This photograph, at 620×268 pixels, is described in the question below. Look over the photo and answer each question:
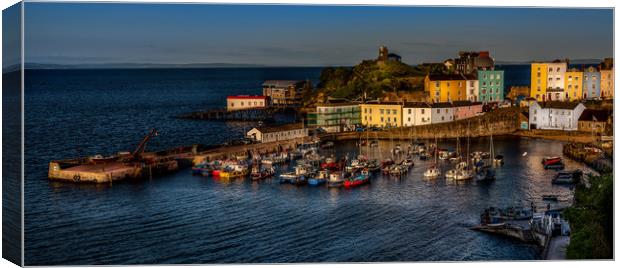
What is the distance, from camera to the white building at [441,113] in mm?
19688

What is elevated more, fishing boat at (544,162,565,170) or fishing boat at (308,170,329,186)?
fishing boat at (544,162,565,170)

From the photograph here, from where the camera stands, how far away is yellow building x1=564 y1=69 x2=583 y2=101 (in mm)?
18422

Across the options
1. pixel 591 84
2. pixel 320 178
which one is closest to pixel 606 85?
pixel 591 84

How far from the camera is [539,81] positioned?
19.7m

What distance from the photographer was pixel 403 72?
23828 millimetres

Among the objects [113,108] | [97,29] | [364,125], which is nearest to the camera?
[97,29]

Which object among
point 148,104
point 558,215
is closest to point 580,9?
point 558,215

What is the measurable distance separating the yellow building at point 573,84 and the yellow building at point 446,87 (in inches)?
105

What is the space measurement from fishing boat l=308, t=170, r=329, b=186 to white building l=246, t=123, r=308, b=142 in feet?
12.5

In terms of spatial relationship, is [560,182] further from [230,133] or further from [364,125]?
[230,133]

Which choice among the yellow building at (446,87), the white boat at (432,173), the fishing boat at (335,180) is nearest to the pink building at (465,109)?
the yellow building at (446,87)

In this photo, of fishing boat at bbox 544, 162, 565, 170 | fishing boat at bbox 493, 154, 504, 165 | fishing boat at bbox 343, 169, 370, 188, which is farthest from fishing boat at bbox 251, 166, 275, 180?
fishing boat at bbox 544, 162, 565, 170

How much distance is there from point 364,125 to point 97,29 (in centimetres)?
934

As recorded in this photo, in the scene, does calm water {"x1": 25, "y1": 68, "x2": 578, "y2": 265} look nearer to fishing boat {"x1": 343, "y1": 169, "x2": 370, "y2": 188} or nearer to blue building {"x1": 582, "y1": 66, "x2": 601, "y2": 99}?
fishing boat {"x1": 343, "y1": 169, "x2": 370, "y2": 188}
